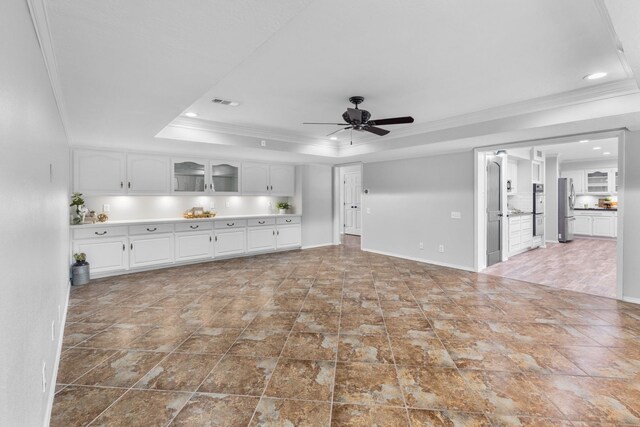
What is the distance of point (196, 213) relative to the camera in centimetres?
643

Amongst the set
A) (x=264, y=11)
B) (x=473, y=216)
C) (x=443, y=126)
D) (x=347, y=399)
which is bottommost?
(x=347, y=399)

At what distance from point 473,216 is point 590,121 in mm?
2285

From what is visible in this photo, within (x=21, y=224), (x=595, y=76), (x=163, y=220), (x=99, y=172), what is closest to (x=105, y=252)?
(x=163, y=220)

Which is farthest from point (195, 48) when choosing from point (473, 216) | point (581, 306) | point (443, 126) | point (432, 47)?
point (473, 216)

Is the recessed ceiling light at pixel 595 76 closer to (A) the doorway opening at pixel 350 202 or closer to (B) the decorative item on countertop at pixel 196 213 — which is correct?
(B) the decorative item on countertop at pixel 196 213

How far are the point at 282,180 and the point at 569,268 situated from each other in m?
6.05

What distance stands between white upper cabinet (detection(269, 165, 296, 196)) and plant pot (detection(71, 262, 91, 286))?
3.87m

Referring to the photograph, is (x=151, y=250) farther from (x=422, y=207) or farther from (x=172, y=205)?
(x=422, y=207)

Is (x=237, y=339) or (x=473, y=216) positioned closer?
(x=237, y=339)

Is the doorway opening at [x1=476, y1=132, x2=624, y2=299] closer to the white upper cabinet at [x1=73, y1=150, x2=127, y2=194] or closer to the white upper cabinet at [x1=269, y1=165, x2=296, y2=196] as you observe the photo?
the white upper cabinet at [x1=269, y1=165, x2=296, y2=196]

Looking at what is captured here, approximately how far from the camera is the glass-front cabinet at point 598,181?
945 cm

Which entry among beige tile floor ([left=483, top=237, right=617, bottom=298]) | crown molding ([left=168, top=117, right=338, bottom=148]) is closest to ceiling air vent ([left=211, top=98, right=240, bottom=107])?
crown molding ([left=168, top=117, right=338, bottom=148])

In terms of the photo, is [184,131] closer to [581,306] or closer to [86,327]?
[86,327]

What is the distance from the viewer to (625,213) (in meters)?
4.03
